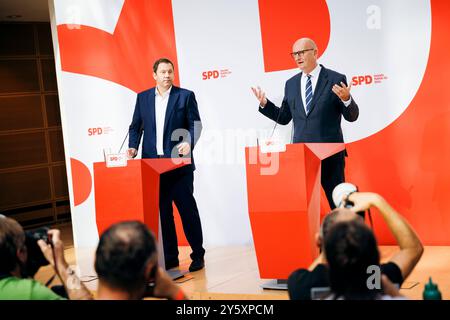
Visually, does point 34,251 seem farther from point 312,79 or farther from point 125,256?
point 312,79

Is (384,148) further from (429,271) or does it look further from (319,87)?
(429,271)

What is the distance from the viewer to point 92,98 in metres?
6.62

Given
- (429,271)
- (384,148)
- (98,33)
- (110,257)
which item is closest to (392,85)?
(384,148)

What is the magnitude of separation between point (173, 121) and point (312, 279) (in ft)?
10.7

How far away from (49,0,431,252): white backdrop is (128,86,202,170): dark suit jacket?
88 cm

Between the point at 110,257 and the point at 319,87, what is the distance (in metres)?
3.34

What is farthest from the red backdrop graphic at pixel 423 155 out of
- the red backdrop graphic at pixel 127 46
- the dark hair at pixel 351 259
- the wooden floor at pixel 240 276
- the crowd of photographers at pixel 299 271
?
the dark hair at pixel 351 259

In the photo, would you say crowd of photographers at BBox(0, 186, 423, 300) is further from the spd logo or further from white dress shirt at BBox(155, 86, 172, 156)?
the spd logo

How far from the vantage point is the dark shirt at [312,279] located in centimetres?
208

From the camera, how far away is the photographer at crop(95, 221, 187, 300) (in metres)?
1.92

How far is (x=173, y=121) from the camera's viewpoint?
17.0 feet

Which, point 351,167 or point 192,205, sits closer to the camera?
point 192,205

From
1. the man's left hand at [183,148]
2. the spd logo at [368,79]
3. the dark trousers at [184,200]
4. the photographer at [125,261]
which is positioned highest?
the spd logo at [368,79]

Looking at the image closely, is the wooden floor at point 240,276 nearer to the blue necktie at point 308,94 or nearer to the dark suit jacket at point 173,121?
the dark suit jacket at point 173,121
